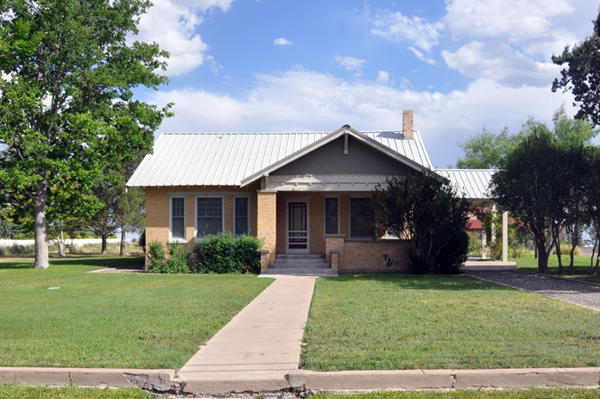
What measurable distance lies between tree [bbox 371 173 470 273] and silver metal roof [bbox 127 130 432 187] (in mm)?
3216

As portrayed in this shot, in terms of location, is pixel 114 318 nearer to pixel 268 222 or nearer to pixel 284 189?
pixel 268 222

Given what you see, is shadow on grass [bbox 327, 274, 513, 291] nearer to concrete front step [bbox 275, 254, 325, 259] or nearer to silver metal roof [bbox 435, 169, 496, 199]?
concrete front step [bbox 275, 254, 325, 259]

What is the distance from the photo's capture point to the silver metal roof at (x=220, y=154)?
862 inches

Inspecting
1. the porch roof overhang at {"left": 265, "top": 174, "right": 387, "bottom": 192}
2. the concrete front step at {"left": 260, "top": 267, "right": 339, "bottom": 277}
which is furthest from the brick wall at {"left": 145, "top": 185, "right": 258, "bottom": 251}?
the concrete front step at {"left": 260, "top": 267, "right": 339, "bottom": 277}

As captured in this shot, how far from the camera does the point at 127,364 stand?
6.43 m

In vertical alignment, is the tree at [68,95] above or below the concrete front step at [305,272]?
above

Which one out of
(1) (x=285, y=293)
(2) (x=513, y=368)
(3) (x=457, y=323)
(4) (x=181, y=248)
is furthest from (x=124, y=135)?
(2) (x=513, y=368)

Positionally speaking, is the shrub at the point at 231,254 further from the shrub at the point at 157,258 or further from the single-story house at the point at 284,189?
the shrub at the point at 157,258

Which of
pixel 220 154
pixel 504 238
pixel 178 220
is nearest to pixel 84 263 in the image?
pixel 178 220

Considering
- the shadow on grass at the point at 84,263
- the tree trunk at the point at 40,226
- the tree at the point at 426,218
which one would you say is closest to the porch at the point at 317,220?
the tree at the point at 426,218

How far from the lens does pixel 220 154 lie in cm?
2412

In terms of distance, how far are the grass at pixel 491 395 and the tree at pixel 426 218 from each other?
12734 mm

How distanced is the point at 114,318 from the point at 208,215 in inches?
496

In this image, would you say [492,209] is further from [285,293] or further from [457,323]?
[457,323]
